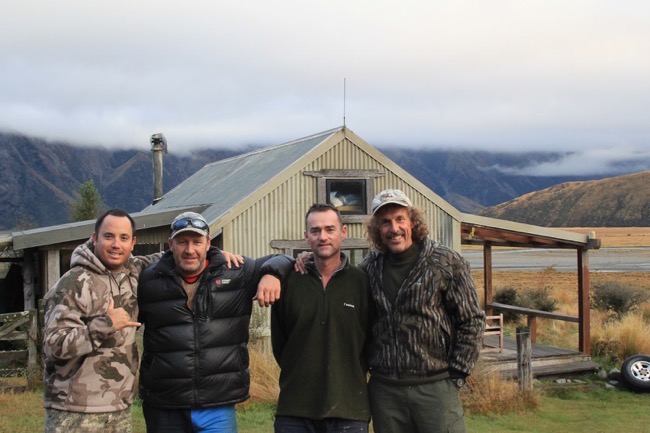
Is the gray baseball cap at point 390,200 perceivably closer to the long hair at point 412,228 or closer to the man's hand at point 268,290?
the long hair at point 412,228

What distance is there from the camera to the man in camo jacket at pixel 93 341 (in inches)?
138

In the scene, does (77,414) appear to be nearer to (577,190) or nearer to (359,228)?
(359,228)

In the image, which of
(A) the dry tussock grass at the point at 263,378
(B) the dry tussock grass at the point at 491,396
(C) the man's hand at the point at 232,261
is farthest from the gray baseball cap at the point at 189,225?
(B) the dry tussock grass at the point at 491,396

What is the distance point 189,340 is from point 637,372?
9.12 m

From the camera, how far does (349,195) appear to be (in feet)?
42.5

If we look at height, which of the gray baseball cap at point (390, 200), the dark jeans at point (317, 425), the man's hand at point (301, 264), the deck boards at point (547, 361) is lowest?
the deck boards at point (547, 361)

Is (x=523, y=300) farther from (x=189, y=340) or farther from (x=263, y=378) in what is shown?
(x=189, y=340)

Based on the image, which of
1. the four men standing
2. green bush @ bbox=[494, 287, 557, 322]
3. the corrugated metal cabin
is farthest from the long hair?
green bush @ bbox=[494, 287, 557, 322]

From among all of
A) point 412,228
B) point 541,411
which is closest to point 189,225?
point 412,228

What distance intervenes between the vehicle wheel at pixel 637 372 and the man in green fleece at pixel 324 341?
27.2 feet

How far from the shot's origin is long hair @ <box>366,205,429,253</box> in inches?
160

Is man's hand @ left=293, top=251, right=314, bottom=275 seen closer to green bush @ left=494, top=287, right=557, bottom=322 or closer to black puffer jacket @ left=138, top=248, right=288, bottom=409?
black puffer jacket @ left=138, top=248, right=288, bottom=409

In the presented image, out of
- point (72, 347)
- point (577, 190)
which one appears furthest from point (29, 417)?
point (577, 190)

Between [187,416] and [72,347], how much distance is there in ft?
2.39
